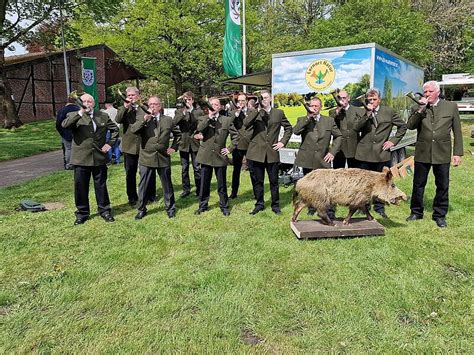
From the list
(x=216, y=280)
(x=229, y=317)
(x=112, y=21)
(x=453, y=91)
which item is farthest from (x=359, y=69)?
(x=453, y=91)

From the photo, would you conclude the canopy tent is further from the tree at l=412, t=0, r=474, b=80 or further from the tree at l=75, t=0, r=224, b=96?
the tree at l=412, t=0, r=474, b=80

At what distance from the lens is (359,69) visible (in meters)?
8.33

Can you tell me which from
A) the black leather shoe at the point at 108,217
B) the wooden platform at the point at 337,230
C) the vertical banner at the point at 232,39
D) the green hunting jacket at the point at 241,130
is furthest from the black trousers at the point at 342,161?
the vertical banner at the point at 232,39

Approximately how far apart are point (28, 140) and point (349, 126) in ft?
55.3

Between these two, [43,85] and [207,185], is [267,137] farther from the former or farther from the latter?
[43,85]

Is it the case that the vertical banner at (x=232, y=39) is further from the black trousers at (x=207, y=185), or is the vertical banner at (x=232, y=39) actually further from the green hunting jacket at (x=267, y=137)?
the black trousers at (x=207, y=185)

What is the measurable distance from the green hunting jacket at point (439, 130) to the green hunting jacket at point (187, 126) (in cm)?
421

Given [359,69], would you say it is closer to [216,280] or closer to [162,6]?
[216,280]

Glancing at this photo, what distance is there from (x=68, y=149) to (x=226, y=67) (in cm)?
816

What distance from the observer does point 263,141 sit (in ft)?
22.1

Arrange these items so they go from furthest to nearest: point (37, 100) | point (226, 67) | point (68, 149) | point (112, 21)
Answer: point (112, 21)
point (37, 100)
point (226, 67)
point (68, 149)

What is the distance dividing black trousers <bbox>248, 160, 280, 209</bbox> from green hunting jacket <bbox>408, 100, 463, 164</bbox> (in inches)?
98.3

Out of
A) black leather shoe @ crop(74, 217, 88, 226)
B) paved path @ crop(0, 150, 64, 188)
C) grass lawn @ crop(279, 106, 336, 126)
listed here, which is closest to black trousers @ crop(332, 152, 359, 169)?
grass lawn @ crop(279, 106, 336, 126)

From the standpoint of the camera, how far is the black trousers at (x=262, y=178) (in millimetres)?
6855
